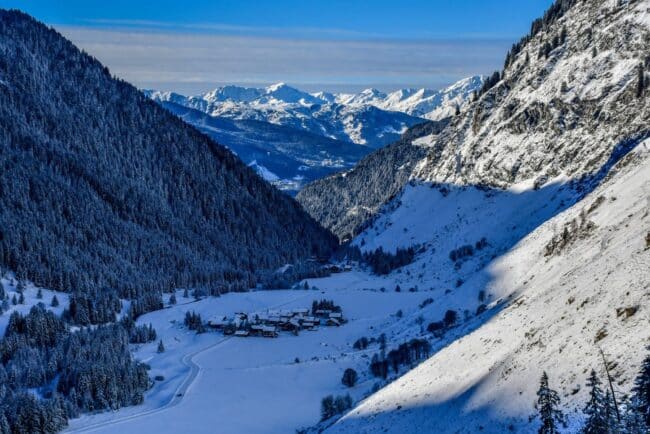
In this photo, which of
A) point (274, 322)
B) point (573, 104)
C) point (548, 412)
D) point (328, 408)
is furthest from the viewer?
point (573, 104)

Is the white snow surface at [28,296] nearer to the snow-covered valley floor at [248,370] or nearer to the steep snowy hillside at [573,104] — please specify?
the snow-covered valley floor at [248,370]

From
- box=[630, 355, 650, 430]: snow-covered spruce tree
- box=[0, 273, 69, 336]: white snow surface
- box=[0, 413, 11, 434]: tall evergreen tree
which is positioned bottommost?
box=[0, 413, 11, 434]: tall evergreen tree

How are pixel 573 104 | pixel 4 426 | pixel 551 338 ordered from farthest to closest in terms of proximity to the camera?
pixel 573 104 < pixel 4 426 < pixel 551 338

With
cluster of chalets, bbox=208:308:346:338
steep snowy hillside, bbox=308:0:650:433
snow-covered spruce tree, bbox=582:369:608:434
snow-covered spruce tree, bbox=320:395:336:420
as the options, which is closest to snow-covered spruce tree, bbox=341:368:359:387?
snow-covered spruce tree, bbox=320:395:336:420

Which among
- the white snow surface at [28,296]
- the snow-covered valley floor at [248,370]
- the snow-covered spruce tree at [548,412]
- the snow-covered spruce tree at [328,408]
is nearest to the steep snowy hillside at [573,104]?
the snow-covered valley floor at [248,370]

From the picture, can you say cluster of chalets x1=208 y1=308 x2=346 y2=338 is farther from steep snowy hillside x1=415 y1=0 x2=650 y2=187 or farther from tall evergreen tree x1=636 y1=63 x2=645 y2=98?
tall evergreen tree x1=636 y1=63 x2=645 y2=98

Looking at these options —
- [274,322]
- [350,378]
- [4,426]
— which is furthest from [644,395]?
[274,322]

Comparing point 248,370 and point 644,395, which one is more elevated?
point 644,395

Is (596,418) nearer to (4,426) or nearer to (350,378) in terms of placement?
(350,378)

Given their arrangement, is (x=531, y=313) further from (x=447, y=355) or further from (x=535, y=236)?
(x=535, y=236)
